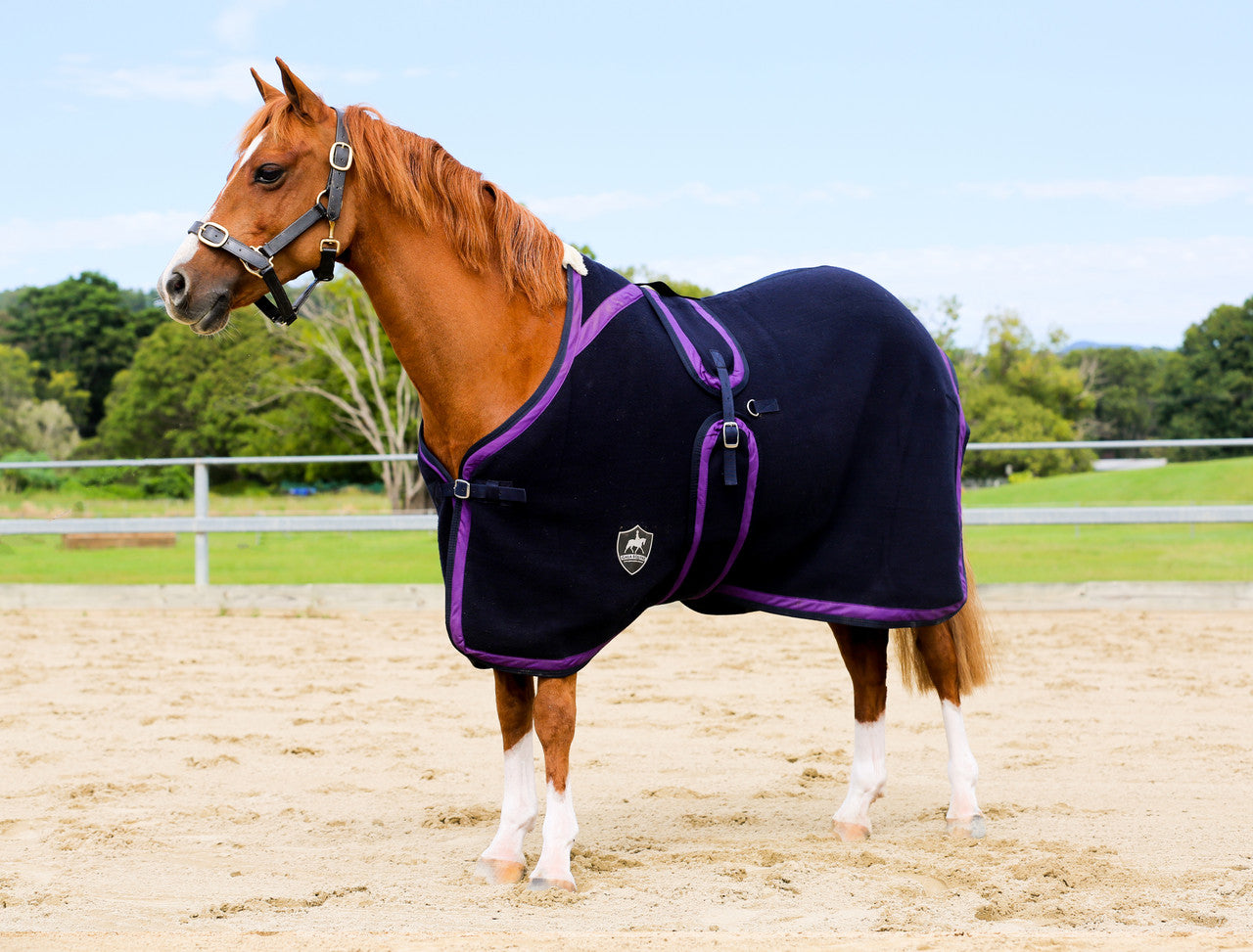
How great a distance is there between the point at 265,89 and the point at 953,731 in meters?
2.50

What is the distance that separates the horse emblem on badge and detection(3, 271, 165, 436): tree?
4990cm

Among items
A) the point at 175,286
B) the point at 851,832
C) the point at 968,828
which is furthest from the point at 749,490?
the point at 175,286

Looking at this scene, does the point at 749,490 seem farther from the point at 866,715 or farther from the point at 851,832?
the point at 851,832

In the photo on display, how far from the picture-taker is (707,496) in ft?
8.61

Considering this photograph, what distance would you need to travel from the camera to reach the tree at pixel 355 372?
1003 inches

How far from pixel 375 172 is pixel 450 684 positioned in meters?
3.39

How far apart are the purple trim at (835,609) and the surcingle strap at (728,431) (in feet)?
1.20

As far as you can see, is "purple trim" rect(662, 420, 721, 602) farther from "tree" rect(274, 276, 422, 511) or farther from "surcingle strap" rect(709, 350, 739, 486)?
"tree" rect(274, 276, 422, 511)

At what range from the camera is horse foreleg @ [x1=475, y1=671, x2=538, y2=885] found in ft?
8.76

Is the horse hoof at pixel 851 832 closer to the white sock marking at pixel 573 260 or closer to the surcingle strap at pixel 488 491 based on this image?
the surcingle strap at pixel 488 491

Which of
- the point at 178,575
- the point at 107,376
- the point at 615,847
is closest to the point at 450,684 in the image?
the point at 615,847

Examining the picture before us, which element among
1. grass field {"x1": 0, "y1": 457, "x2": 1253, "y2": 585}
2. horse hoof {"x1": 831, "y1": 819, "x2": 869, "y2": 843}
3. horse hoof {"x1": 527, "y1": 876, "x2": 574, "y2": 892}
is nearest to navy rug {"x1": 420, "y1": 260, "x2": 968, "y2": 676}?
horse hoof {"x1": 527, "y1": 876, "x2": 574, "y2": 892}

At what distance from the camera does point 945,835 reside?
9.66 feet

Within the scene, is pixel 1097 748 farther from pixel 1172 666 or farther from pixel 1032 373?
pixel 1032 373
